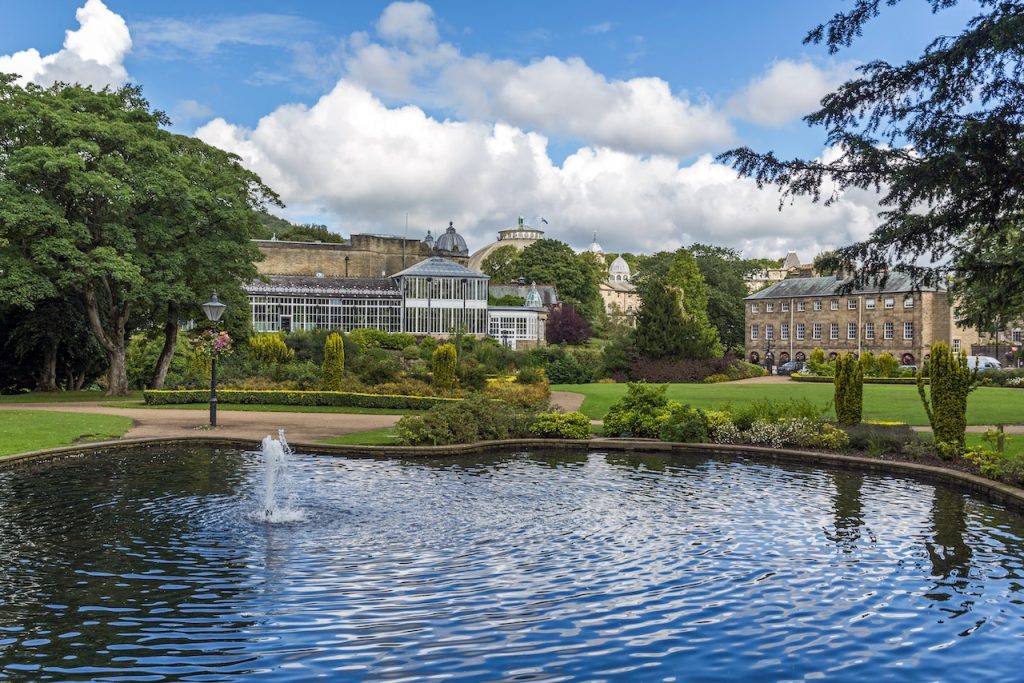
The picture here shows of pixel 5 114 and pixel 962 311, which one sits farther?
pixel 962 311

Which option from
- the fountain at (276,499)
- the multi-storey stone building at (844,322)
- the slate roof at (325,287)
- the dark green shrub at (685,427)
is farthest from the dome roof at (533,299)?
the fountain at (276,499)

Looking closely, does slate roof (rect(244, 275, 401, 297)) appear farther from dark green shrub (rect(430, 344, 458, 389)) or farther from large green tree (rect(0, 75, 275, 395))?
dark green shrub (rect(430, 344, 458, 389))

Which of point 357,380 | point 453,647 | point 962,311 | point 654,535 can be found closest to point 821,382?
point 962,311

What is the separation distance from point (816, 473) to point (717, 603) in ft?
28.0

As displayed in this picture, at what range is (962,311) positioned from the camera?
111ft

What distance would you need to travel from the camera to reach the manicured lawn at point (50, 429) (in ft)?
53.8

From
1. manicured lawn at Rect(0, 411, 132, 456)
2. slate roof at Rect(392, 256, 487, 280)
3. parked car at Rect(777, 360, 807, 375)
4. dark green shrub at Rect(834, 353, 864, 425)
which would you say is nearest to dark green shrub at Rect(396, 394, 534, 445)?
manicured lawn at Rect(0, 411, 132, 456)

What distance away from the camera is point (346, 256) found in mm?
79062

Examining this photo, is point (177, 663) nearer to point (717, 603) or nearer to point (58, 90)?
point (717, 603)

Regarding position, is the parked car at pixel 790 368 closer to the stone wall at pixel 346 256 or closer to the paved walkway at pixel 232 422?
the stone wall at pixel 346 256

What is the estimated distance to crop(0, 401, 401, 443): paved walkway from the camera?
64.0 feet

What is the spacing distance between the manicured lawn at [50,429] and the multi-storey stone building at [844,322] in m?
54.6

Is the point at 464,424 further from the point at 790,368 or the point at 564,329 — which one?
the point at 564,329

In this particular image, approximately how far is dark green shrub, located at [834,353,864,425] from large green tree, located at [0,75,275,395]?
2219 cm
